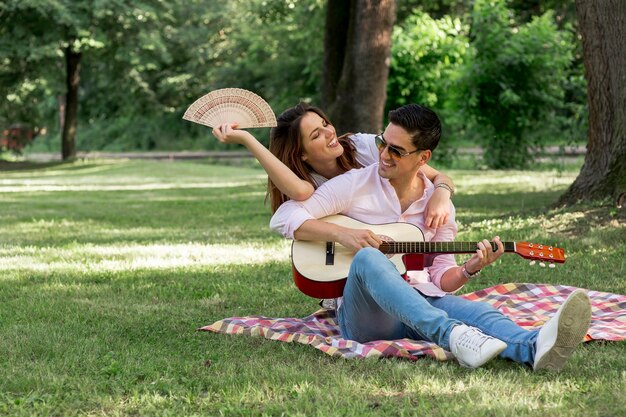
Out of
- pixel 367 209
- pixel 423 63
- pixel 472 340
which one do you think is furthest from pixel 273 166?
pixel 423 63

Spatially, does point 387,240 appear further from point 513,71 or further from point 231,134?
point 513,71

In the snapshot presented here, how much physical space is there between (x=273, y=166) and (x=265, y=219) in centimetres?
720

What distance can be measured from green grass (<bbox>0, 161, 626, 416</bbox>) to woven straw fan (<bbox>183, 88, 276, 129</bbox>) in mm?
1076

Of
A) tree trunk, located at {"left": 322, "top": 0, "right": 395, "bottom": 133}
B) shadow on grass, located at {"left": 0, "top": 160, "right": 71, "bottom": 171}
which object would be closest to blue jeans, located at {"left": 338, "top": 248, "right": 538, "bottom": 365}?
tree trunk, located at {"left": 322, "top": 0, "right": 395, "bottom": 133}

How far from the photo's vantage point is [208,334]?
4.95 meters

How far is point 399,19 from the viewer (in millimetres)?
29125

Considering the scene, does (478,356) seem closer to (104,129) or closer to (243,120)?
(243,120)

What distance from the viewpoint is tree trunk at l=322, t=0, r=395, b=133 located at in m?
12.1

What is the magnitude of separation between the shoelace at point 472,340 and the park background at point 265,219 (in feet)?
0.43

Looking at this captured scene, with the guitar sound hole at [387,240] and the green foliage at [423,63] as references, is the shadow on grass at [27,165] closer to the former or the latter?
the green foliage at [423,63]

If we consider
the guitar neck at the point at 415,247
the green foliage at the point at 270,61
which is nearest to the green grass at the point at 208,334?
the guitar neck at the point at 415,247

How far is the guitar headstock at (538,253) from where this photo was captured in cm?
415

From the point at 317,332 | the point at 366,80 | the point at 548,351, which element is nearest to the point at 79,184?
the point at 366,80

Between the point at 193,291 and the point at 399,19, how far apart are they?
23.8 m
